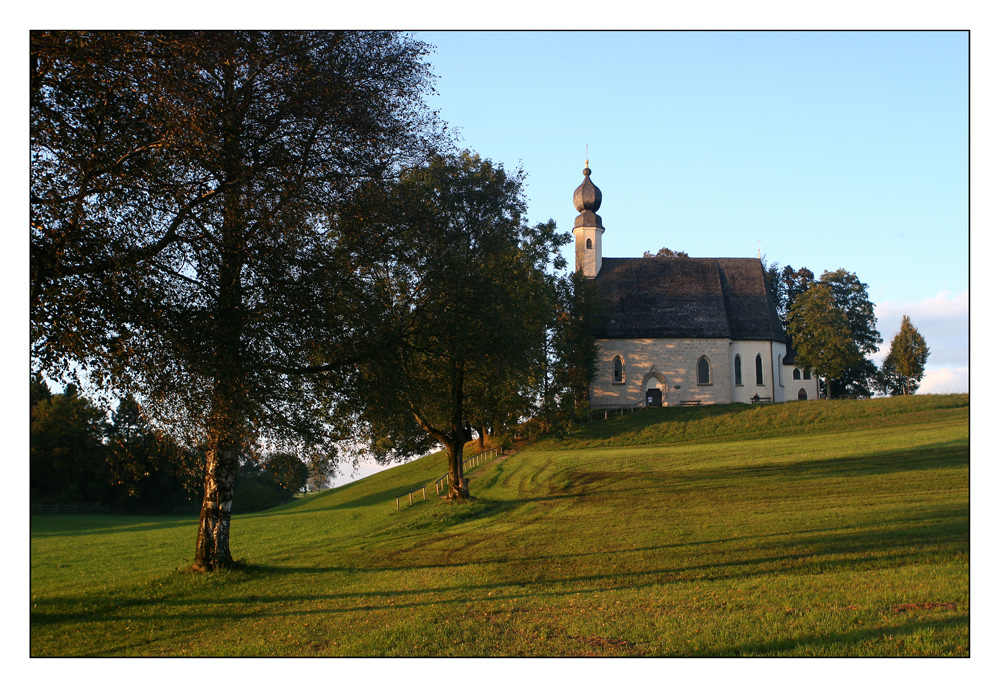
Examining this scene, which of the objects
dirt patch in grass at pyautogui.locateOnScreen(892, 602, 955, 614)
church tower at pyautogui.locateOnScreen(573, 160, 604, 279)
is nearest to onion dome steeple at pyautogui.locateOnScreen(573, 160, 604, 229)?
church tower at pyautogui.locateOnScreen(573, 160, 604, 279)

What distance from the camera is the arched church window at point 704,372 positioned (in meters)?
54.9

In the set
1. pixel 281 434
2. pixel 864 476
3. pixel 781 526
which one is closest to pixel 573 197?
pixel 864 476

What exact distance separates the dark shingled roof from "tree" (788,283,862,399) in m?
5.16

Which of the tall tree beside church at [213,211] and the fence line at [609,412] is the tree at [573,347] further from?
the tall tree beside church at [213,211]

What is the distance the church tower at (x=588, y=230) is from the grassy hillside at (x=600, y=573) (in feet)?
112

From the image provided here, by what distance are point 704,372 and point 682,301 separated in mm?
6105

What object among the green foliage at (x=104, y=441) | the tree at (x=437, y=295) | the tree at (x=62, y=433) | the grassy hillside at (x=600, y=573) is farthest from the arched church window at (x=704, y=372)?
the green foliage at (x=104, y=441)

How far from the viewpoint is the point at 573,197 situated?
6050 cm

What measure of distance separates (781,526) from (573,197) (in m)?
48.1

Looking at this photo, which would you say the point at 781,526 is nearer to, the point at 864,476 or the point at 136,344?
the point at 864,476

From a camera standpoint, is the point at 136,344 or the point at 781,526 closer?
the point at 136,344

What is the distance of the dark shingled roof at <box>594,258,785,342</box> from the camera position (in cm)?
5522

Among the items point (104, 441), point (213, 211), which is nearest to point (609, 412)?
point (104, 441)

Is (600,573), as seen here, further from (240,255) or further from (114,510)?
(114,510)
